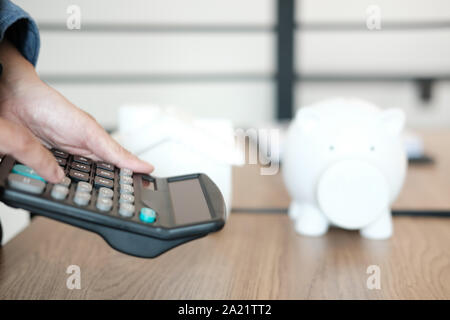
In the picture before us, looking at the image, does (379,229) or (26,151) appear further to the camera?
(379,229)

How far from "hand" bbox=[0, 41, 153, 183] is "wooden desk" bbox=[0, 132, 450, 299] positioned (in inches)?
A: 4.3

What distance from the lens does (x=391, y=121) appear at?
1.70 feet

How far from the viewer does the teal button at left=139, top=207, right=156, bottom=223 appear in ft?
1.15

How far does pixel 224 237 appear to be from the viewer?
1.84ft

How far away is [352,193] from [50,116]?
34cm

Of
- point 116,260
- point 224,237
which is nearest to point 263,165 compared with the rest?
point 224,237

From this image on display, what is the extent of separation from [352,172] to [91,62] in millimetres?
2016

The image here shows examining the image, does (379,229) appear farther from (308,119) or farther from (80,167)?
(80,167)

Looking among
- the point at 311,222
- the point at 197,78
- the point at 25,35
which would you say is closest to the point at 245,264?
the point at 311,222

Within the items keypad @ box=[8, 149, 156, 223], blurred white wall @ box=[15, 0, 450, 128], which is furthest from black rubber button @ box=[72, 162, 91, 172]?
blurred white wall @ box=[15, 0, 450, 128]

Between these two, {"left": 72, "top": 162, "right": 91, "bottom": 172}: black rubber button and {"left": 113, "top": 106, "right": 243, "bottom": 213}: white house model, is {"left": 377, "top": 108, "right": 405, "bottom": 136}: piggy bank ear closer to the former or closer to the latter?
{"left": 113, "top": 106, "right": 243, "bottom": 213}: white house model

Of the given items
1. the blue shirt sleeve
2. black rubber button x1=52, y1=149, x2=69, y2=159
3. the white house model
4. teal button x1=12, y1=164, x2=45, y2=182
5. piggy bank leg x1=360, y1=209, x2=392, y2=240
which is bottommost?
piggy bank leg x1=360, y1=209, x2=392, y2=240

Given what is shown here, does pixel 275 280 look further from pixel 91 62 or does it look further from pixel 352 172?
pixel 91 62

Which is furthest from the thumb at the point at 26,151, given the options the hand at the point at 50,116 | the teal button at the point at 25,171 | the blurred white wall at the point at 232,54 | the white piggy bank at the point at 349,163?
the blurred white wall at the point at 232,54
